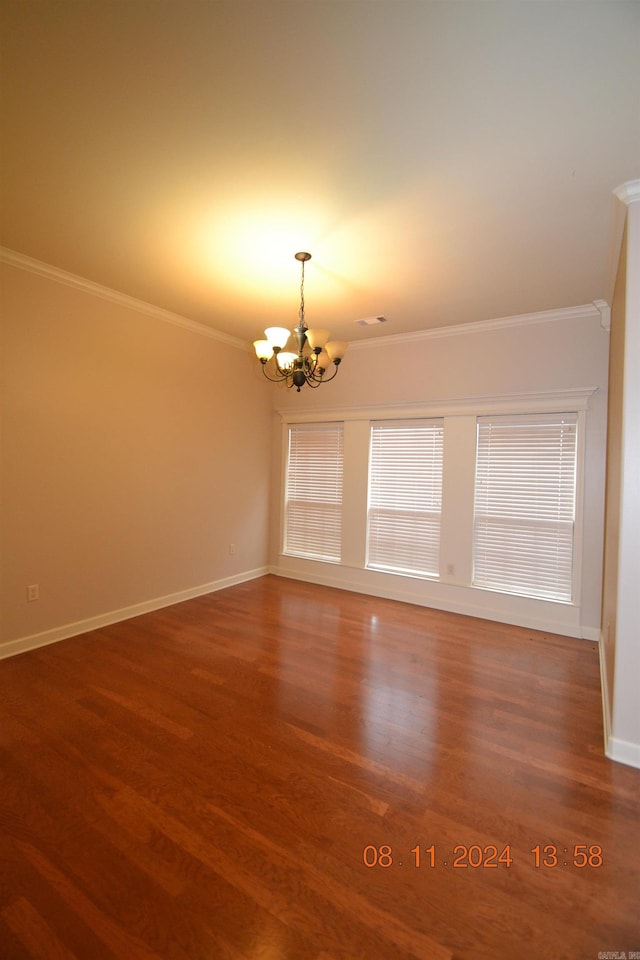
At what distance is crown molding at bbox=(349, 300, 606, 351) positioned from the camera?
3539 mm

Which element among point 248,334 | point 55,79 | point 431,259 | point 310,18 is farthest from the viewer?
point 248,334

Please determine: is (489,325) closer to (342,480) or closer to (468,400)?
(468,400)

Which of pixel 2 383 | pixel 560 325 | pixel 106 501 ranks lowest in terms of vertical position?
pixel 106 501

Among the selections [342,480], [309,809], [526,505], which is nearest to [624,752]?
[309,809]

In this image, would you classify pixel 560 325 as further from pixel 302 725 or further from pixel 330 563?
pixel 302 725

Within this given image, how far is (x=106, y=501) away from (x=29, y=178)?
2318mm

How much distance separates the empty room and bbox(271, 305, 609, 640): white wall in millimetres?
28

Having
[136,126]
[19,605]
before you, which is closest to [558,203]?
[136,126]

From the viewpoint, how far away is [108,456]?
358 centimetres

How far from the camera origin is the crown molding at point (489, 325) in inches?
139

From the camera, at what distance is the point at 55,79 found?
1.60 metres

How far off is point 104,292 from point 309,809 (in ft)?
12.8

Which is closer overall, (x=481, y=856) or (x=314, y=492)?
(x=481, y=856)

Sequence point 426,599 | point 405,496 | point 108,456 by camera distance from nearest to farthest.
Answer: point 108,456
point 426,599
point 405,496
